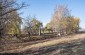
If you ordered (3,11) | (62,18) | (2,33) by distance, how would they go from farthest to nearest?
(62,18) < (2,33) < (3,11)

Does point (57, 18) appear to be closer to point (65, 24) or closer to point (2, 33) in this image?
point (65, 24)

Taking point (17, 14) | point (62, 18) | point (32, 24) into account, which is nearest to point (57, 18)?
point (62, 18)

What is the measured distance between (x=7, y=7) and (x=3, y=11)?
26.7 inches

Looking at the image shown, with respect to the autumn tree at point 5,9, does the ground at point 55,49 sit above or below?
below

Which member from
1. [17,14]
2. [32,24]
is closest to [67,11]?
[32,24]

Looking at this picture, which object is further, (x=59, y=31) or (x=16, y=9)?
(x=59, y=31)

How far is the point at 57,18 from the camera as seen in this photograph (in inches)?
3152

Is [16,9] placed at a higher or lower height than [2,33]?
higher

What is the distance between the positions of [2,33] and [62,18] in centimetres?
5617

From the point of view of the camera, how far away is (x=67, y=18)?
80125 mm

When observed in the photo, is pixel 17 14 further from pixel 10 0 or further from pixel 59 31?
pixel 59 31

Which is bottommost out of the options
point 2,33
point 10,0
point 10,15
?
point 2,33

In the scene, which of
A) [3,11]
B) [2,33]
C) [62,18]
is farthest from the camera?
[62,18]

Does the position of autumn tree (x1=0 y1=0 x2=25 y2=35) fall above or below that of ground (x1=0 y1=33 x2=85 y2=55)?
above
